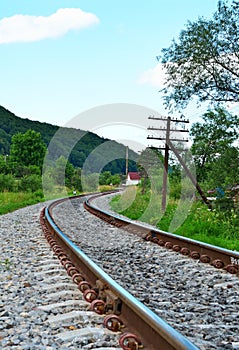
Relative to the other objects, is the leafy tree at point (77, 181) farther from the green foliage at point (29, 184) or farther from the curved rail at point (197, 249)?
the curved rail at point (197, 249)

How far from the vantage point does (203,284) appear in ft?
14.6

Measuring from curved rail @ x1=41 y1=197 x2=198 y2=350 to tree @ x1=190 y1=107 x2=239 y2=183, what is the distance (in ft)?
27.7

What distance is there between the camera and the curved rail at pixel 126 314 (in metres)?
2.24

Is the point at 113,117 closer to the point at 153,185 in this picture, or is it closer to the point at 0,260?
the point at 153,185

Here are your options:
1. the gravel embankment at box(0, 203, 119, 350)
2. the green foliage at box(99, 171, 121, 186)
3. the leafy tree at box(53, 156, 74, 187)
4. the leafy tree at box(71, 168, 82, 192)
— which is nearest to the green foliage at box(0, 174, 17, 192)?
the leafy tree at box(53, 156, 74, 187)

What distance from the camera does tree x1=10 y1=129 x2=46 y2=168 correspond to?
67500 mm

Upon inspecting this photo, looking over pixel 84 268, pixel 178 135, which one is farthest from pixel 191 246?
pixel 178 135

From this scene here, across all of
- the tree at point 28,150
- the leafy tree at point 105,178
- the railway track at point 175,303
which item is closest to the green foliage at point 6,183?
the railway track at point 175,303

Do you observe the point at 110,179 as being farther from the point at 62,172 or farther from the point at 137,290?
the point at 137,290

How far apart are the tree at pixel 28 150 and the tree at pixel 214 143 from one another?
1897 inches

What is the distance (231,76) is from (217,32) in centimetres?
134

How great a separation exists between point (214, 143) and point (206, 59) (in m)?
8.37

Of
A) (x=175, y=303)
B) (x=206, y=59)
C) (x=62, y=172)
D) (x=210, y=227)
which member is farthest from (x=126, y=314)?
(x=62, y=172)

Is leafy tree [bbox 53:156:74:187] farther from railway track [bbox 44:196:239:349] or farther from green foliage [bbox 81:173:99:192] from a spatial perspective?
railway track [bbox 44:196:239:349]
